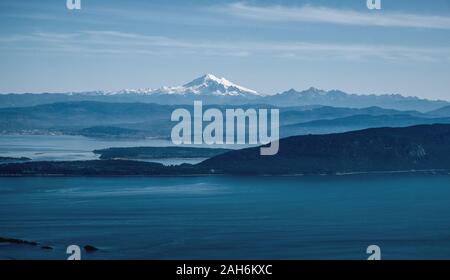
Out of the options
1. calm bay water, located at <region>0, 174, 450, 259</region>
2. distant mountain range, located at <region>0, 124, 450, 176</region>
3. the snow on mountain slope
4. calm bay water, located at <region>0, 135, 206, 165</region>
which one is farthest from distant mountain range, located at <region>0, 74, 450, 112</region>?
calm bay water, located at <region>0, 174, 450, 259</region>

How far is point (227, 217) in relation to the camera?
1688 centimetres

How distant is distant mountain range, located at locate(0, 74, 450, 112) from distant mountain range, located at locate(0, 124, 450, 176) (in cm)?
4492

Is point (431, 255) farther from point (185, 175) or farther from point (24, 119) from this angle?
point (24, 119)

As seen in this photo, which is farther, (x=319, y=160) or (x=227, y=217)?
(x=319, y=160)

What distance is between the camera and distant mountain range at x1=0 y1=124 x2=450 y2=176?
2822 centimetres

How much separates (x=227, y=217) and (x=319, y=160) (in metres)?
14.3

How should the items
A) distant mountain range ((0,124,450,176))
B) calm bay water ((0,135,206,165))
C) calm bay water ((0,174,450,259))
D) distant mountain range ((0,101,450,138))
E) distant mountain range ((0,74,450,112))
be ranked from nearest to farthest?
calm bay water ((0,174,450,259)) → distant mountain range ((0,124,450,176)) → calm bay water ((0,135,206,165)) → distant mountain range ((0,101,450,138)) → distant mountain range ((0,74,450,112))

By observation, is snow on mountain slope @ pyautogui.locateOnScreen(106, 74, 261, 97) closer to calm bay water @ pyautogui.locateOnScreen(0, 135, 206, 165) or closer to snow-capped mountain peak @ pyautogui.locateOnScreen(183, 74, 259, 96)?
snow-capped mountain peak @ pyautogui.locateOnScreen(183, 74, 259, 96)

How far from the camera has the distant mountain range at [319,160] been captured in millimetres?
28219

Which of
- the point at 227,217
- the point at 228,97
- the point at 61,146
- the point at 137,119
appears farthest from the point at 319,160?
the point at 228,97

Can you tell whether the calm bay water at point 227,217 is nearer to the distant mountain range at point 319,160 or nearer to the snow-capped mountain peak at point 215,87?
the distant mountain range at point 319,160

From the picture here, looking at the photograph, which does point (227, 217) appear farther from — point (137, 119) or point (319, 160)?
point (137, 119)

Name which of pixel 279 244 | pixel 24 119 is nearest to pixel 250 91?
pixel 24 119

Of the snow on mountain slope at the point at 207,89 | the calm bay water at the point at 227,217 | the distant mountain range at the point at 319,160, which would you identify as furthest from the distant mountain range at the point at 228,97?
the calm bay water at the point at 227,217
